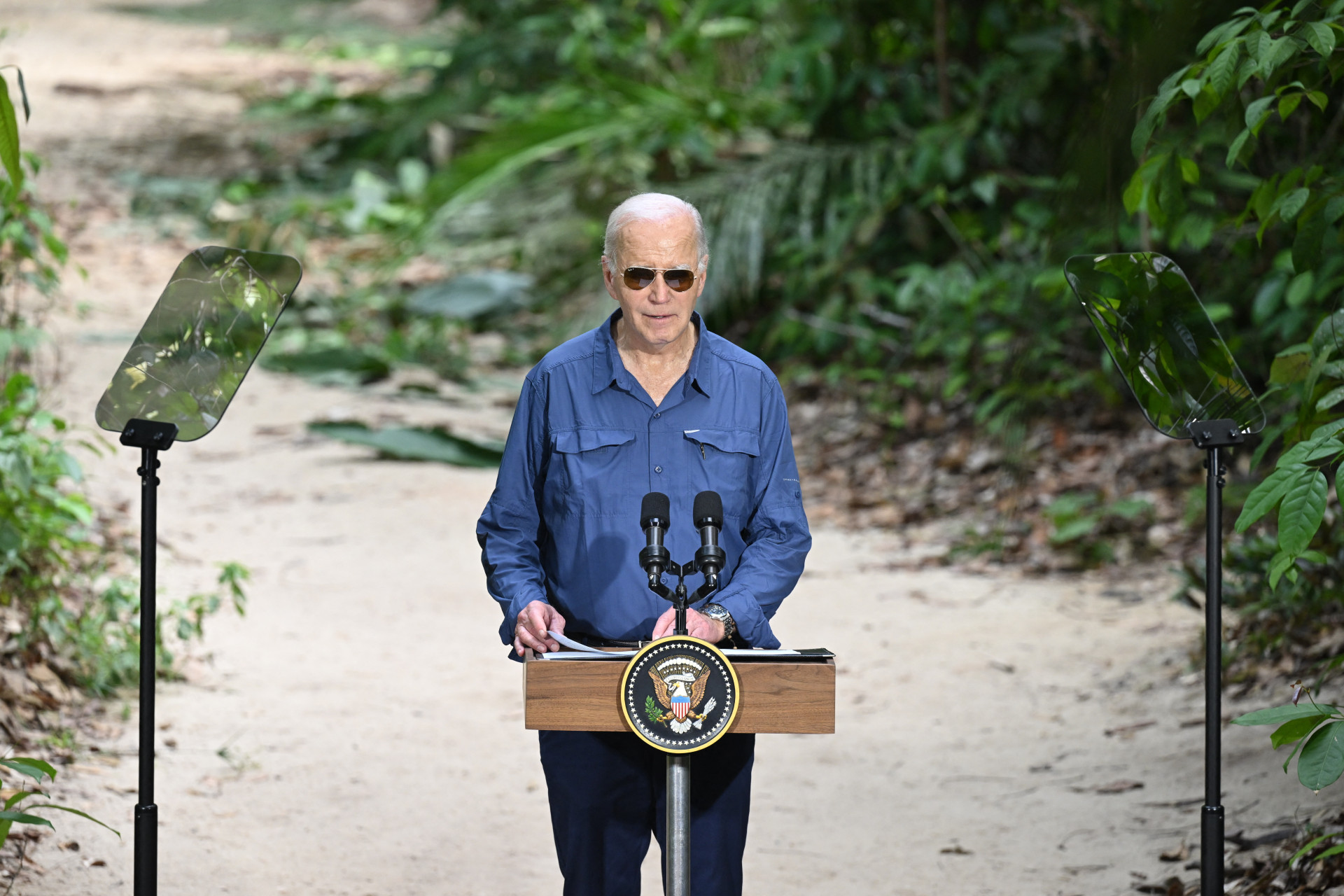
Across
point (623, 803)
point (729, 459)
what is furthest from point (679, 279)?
point (623, 803)

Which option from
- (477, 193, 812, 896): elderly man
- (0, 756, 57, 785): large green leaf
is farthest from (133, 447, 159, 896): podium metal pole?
(477, 193, 812, 896): elderly man

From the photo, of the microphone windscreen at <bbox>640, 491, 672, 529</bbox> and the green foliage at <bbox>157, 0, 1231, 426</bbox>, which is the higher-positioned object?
the green foliage at <bbox>157, 0, 1231, 426</bbox>

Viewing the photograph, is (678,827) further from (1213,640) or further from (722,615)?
(1213,640)

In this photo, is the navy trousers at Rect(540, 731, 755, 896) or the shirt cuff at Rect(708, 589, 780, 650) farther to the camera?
the navy trousers at Rect(540, 731, 755, 896)

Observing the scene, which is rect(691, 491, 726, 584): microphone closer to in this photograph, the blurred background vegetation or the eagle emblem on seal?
the eagle emblem on seal

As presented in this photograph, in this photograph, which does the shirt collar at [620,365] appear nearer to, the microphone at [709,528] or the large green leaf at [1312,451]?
the microphone at [709,528]

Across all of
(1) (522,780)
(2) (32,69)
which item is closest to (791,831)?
(1) (522,780)

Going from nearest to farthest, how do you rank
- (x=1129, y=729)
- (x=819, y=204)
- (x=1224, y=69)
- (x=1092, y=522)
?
1. (x=1224, y=69)
2. (x=1129, y=729)
3. (x=1092, y=522)
4. (x=819, y=204)

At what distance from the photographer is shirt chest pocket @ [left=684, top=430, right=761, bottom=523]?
228cm

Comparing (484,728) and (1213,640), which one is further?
(484,728)

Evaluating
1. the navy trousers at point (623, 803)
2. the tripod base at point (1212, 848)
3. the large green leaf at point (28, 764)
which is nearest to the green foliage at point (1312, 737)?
the tripod base at point (1212, 848)

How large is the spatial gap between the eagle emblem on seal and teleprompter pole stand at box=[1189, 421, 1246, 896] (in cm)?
88

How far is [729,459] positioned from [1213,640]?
2.77 feet

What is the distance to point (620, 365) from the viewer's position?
7.61ft
